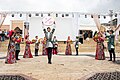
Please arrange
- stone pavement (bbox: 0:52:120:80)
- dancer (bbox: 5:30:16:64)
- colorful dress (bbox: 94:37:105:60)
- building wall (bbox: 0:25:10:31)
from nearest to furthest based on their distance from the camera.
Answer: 1. stone pavement (bbox: 0:52:120:80)
2. dancer (bbox: 5:30:16:64)
3. colorful dress (bbox: 94:37:105:60)
4. building wall (bbox: 0:25:10:31)

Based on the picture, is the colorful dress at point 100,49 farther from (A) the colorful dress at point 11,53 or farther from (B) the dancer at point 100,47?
(A) the colorful dress at point 11,53

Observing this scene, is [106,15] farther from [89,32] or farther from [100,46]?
[100,46]

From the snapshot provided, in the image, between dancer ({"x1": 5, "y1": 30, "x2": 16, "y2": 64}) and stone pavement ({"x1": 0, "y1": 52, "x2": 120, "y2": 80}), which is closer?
stone pavement ({"x1": 0, "y1": 52, "x2": 120, "y2": 80})

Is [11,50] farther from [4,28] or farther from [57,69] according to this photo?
[4,28]

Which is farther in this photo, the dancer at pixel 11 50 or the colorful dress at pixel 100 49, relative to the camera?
the colorful dress at pixel 100 49

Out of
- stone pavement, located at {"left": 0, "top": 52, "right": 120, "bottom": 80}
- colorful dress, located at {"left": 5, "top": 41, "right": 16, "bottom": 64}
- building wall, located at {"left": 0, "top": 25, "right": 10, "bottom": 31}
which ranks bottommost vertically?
stone pavement, located at {"left": 0, "top": 52, "right": 120, "bottom": 80}

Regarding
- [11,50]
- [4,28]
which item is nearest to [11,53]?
[11,50]

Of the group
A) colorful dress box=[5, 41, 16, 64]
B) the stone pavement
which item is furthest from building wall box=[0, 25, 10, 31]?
the stone pavement

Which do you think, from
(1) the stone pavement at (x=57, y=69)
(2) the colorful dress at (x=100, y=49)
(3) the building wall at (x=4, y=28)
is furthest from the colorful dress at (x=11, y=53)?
(3) the building wall at (x=4, y=28)

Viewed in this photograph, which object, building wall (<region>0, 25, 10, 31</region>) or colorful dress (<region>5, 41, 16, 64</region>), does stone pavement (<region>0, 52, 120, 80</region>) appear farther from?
building wall (<region>0, 25, 10, 31</region>)

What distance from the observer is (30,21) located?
38688 millimetres

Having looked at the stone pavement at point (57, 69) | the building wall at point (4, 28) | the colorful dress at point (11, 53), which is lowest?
the stone pavement at point (57, 69)

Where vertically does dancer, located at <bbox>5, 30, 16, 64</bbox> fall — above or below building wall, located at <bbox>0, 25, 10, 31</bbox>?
below

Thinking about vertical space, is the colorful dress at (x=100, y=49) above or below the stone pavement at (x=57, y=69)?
above
